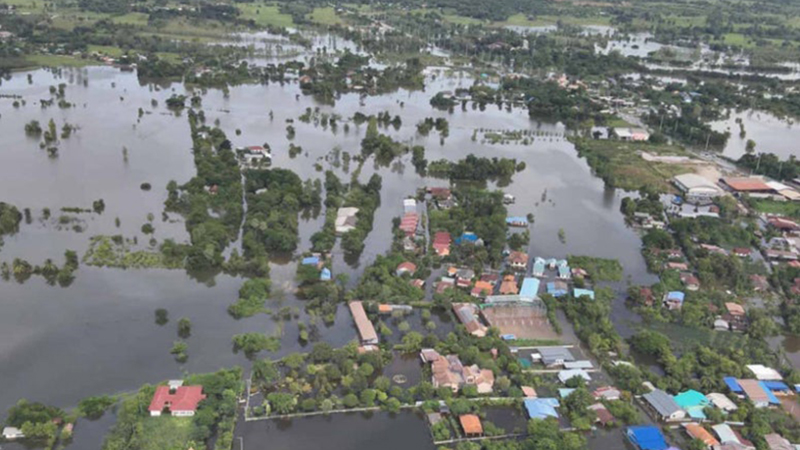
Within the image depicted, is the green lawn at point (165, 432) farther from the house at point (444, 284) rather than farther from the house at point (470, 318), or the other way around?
the house at point (444, 284)

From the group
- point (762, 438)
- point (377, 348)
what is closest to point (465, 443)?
point (377, 348)

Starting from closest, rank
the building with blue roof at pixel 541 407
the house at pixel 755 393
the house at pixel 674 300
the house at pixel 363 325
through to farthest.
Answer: the building with blue roof at pixel 541 407
the house at pixel 755 393
the house at pixel 363 325
the house at pixel 674 300

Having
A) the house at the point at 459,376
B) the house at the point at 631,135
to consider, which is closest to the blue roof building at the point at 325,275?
the house at the point at 459,376

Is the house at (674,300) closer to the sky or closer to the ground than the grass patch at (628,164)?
closer to the ground

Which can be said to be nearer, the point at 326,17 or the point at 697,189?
the point at 697,189

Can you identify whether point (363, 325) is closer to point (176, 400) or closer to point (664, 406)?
point (176, 400)

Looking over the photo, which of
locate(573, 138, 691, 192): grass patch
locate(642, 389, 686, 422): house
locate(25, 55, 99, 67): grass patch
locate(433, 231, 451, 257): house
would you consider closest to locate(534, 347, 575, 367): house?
locate(642, 389, 686, 422): house

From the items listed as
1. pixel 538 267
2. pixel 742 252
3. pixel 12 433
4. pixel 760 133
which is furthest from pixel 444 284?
pixel 760 133

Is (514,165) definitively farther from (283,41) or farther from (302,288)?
(283,41)
